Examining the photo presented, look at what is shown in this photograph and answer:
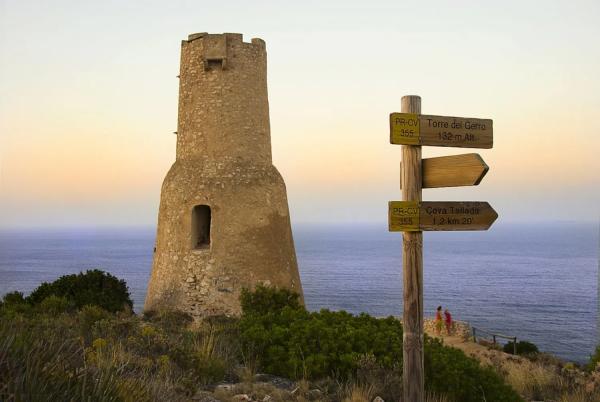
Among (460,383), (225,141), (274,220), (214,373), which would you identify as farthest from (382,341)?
(225,141)

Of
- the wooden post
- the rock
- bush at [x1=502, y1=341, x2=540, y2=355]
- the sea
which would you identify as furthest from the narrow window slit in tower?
the sea

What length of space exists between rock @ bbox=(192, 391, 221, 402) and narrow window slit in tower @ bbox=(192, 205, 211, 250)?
8.76 m

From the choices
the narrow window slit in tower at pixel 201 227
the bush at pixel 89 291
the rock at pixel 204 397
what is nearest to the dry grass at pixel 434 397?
the rock at pixel 204 397

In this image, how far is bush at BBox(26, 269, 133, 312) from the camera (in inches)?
578

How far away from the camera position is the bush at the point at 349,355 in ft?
25.4

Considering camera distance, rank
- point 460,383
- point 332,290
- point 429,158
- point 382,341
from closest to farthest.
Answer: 1. point 429,158
2. point 460,383
3. point 382,341
4. point 332,290

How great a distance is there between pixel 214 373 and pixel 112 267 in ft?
290

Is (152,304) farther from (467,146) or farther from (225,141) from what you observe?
(467,146)

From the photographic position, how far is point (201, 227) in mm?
15461

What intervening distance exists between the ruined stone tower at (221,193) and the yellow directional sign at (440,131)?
908cm

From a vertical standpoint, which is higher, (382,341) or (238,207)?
(238,207)

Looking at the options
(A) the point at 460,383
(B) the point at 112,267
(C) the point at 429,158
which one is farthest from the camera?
(B) the point at 112,267

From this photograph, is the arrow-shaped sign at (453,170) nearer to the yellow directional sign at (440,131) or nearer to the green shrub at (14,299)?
the yellow directional sign at (440,131)

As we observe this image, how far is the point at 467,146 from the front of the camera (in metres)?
6.01
